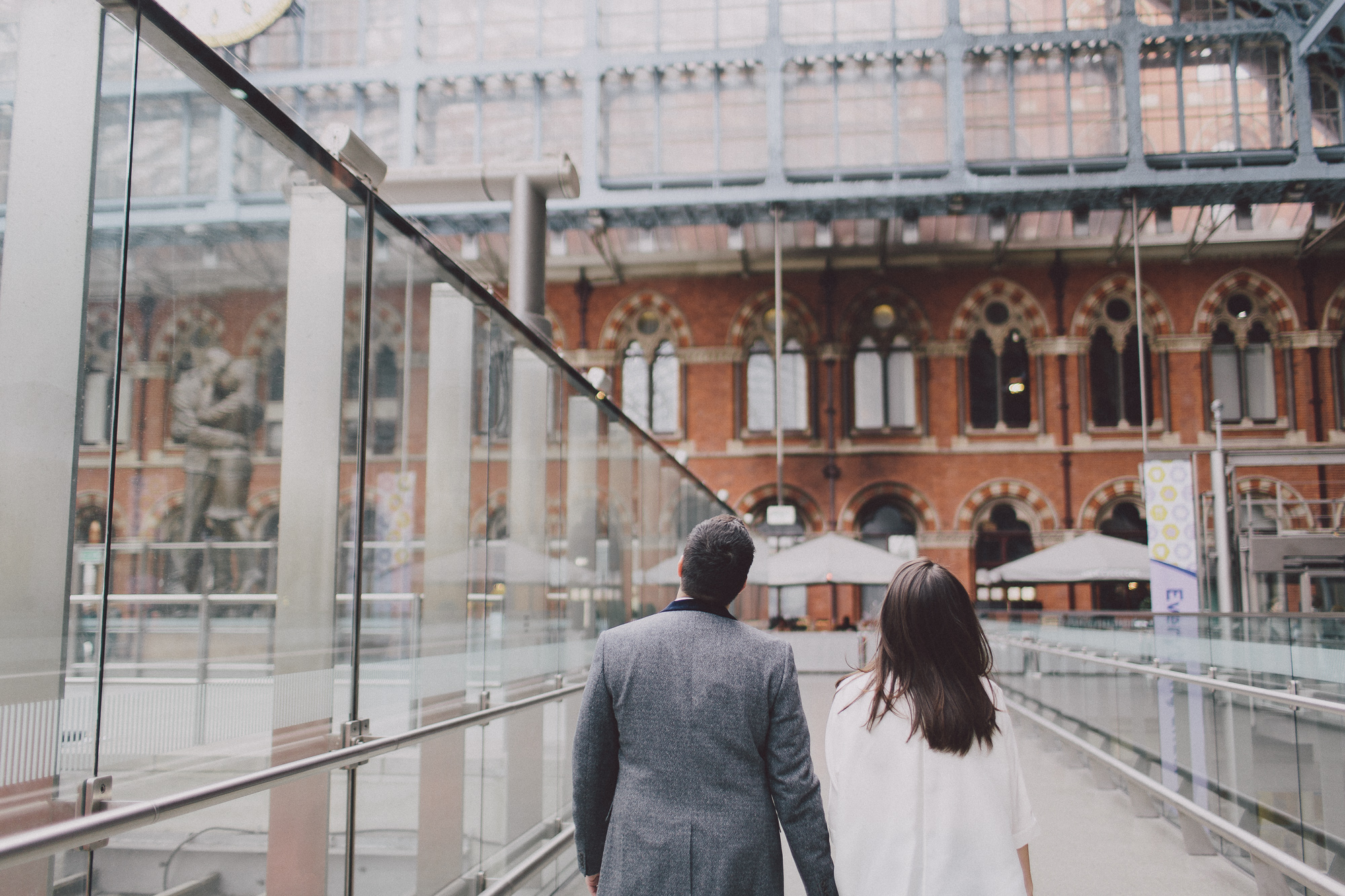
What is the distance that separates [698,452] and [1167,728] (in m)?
17.8

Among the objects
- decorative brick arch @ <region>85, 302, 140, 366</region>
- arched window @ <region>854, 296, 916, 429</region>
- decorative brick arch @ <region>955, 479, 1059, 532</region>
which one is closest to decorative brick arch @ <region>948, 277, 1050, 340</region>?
arched window @ <region>854, 296, 916, 429</region>

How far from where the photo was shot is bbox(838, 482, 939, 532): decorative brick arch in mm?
23078

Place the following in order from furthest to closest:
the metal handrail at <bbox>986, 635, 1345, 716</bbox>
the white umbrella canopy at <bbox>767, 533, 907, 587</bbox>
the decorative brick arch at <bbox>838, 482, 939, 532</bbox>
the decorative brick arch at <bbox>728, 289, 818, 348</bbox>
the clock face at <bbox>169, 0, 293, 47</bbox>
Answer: the decorative brick arch at <bbox>728, 289, 818, 348</bbox>
the decorative brick arch at <bbox>838, 482, 939, 532</bbox>
the white umbrella canopy at <bbox>767, 533, 907, 587</bbox>
the clock face at <bbox>169, 0, 293, 47</bbox>
the metal handrail at <bbox>986, 635, 1345, 716</bbox>

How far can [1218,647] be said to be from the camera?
5797 millimetres

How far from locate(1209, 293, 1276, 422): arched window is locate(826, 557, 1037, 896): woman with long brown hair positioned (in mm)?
23422

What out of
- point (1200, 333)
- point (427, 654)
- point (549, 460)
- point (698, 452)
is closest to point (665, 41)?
point (698, 452)

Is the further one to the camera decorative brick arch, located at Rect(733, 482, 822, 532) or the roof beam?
decorative brick arch, located at Rect(733, 482, 822, 532)

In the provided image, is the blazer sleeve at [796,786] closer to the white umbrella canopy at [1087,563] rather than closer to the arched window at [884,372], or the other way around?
the white umbrella canopy at [1087,563]

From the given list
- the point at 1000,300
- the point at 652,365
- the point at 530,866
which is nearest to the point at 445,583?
the point at 530,866

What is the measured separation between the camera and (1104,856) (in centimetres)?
568

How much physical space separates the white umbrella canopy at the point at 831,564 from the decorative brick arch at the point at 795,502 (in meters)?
4.56

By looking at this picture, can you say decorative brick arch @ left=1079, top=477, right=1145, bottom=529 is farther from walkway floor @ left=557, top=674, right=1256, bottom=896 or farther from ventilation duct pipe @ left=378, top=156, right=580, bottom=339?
ventilation duct pipe @ left=378, top=156, right=580, bottom=339

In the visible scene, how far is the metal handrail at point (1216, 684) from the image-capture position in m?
4.06

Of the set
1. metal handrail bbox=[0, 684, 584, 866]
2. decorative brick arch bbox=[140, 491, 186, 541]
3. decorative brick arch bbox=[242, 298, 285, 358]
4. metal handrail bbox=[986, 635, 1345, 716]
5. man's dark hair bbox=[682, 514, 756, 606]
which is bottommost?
metal handrail bbox=[986, 635, 1345, 716]
